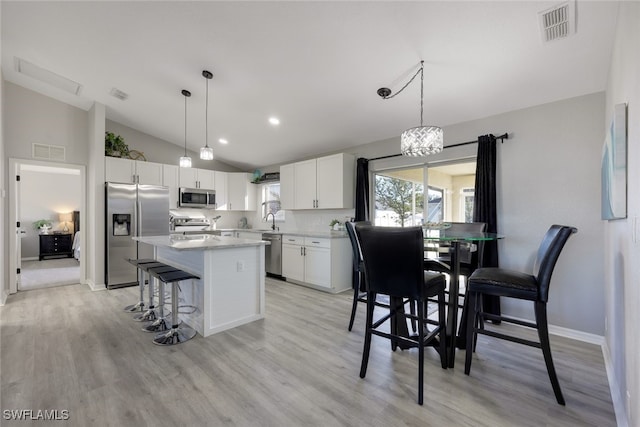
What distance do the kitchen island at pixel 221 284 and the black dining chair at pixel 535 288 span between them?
7.02 ft

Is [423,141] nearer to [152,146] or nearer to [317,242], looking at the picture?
[317,242]

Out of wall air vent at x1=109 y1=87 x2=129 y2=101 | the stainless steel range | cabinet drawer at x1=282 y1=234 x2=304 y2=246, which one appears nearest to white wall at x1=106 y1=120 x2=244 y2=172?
the stainless steel range

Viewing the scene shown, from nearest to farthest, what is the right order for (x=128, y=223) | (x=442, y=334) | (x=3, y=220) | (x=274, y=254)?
1. (x=442, y=334)
2. (x=3, y=220)
3. (x=128, y=223)
4. (x=274, y=254)

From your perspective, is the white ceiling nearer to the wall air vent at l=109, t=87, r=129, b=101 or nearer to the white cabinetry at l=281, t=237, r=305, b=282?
the wall air vent at l=109, t=87, r=129, b=101

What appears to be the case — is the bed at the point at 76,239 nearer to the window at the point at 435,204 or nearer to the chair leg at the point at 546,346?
the window at the point at 435,204

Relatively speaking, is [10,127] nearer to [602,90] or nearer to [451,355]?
[451,355]

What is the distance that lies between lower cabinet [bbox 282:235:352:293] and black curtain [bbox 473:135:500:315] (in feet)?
6.50

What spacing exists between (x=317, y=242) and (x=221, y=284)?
6.29 feet

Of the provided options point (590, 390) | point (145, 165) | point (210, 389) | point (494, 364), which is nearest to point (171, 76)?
point (145, 165)

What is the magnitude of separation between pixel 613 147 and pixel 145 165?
6164mm

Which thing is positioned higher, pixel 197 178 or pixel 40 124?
pixel 40 124

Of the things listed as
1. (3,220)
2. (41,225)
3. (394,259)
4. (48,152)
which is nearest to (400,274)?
→ (394,259)

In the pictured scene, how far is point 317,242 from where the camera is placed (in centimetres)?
457

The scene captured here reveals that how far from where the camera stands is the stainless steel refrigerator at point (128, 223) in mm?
4688
